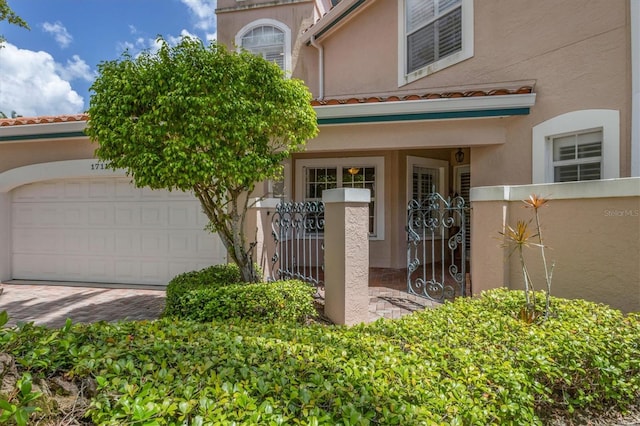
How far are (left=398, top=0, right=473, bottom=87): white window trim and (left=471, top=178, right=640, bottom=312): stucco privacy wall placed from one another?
170 inches

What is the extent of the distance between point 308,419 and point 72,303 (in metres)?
7.99

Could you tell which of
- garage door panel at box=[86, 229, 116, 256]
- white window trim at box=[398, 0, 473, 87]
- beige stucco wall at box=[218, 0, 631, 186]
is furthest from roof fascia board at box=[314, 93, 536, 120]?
garage door panel at box=[86, 229, 116, 256]

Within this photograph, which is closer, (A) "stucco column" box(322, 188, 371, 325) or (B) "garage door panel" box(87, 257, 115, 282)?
(A) "stucco column" box(322, 188, 371, 325)

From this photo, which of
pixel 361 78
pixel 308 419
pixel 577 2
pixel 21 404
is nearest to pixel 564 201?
pixel 577 2

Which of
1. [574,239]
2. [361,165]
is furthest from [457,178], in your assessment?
[574,239]

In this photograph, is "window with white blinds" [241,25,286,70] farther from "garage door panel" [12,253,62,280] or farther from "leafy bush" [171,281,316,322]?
"leafy bush" [171,281,316,322]

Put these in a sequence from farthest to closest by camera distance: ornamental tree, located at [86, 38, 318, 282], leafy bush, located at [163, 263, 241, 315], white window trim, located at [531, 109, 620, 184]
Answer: white window trim, located at [531, 109, 620, 184] → leafy bush, located at [163, 263, 241, 315] → ornamental tree, located at [86, 38, 318, 282]

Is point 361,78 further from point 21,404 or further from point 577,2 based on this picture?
point 21,404

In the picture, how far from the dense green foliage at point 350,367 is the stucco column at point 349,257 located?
149cm

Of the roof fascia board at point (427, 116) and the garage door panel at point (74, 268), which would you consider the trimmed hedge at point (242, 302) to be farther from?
the garage door panel at point (74, 268)

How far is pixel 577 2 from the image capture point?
22.8 feet

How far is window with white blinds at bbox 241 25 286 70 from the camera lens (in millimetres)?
13055

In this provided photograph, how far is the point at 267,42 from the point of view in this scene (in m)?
13.1

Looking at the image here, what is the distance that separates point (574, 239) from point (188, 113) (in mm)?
6005
